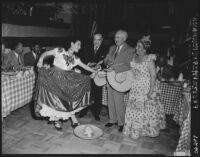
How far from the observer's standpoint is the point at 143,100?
3.52 metres

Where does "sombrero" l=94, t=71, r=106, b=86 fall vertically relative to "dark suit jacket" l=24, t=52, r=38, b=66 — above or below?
below

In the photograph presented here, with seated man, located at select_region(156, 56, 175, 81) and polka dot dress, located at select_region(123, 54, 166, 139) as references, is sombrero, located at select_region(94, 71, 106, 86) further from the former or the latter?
seated man, located at select_region(156, 56, 175, 81)

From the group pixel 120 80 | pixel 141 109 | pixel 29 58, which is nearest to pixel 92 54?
pixel 120 80

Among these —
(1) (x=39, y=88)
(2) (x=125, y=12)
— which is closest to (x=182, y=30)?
(2) (x=125, y=12)

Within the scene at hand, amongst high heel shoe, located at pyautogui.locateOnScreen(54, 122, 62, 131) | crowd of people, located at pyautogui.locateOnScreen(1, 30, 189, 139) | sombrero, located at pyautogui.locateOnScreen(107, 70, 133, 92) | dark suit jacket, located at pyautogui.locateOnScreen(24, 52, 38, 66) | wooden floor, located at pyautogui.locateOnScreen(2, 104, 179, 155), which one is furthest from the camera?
dark suit jacket, located at pyautogui.locateOnScreen(24, 52, 38, 66)

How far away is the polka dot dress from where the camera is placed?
3.49 metres

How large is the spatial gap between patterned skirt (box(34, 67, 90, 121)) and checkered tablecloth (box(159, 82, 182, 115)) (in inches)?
68.4

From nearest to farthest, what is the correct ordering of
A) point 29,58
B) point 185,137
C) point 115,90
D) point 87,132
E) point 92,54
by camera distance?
point 185,137
point 87,132
point 115,90
point 92,54
point 29,58

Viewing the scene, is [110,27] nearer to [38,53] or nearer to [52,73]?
[38,53]

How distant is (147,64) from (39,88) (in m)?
1.89

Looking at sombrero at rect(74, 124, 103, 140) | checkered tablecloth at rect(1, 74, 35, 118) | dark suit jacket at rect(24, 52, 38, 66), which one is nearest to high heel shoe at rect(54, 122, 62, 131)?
sombrero at rect(74, 124, 103, 140)

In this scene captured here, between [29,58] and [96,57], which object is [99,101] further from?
[29,58]

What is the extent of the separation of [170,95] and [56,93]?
228 cm

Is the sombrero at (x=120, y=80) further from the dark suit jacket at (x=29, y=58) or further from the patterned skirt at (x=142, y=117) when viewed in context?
the dark suit jacket at (x=29, y=58)
